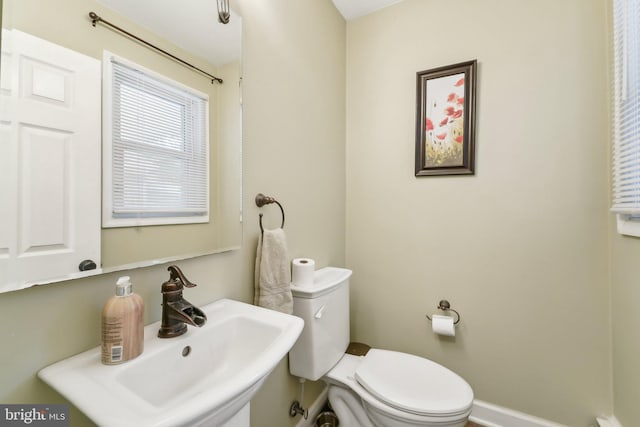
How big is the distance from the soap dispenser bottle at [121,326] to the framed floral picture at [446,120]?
1.56 metres

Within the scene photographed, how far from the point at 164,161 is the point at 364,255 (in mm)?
1392

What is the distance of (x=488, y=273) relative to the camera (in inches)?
57.9

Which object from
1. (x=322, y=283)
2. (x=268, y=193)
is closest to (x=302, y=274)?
(x=322, y=283)

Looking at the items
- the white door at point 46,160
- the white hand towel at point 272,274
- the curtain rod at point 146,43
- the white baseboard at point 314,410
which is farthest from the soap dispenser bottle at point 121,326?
the white baseboard at point 314,410

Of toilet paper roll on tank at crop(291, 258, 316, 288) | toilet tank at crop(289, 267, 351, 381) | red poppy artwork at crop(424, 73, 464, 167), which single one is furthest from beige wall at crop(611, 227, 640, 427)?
toilet paper roll on tank at crop(291, 258, 316, 288)

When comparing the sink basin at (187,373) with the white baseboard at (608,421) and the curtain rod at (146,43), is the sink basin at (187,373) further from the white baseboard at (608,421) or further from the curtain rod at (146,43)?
the white baseboard at (608,421)

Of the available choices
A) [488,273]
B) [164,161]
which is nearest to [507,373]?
[488,273]

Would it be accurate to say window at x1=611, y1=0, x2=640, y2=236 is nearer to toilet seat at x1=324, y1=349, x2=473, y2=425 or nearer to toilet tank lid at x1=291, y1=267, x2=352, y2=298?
toilet seat at x1=324, y1=349, x2=473, y2=425

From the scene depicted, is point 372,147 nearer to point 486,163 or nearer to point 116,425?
point 486,163

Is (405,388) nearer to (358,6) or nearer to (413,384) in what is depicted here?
(413,384)

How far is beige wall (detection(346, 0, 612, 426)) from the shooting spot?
1267mm

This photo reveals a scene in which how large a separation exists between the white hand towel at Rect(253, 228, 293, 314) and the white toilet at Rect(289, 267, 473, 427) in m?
0.11

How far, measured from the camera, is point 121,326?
22.5 inches

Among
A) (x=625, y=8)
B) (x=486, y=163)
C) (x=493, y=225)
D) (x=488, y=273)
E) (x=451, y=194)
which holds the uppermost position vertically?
(x=625, y=8)
